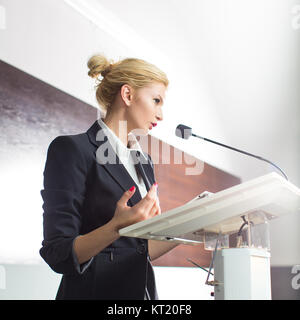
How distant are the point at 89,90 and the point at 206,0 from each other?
167cm

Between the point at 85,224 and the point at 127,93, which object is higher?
the point at 127,93

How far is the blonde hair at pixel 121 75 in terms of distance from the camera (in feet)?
5.11

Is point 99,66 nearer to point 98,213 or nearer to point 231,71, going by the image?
point 98,213

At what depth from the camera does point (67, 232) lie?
3.76 feet

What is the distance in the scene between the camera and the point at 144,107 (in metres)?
1.54

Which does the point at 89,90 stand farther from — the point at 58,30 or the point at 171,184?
the point at 171,184

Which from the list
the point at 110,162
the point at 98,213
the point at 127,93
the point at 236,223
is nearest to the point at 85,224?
the point at 98,213

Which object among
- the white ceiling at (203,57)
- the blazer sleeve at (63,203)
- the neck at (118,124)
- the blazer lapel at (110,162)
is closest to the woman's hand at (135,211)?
the blazer sleeve at (63,203)

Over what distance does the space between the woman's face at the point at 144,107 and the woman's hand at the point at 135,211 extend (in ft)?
1.89

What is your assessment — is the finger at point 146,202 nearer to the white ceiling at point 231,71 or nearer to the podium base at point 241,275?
the podium base at point 241,275

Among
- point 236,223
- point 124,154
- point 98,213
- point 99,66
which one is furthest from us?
point 99,66

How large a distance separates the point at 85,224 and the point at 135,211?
327 mm

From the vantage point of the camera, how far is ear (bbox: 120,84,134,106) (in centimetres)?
156

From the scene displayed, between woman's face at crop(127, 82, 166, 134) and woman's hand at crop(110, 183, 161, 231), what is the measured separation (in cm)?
58
